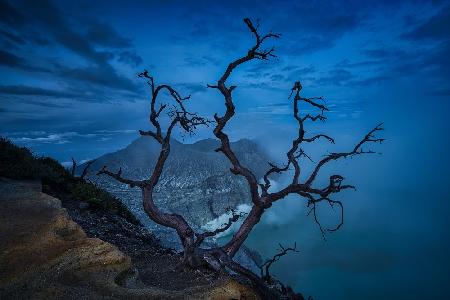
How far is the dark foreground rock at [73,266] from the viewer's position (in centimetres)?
690

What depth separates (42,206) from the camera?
1170 centimetres

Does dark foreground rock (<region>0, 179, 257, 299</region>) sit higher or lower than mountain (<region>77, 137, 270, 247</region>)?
higher

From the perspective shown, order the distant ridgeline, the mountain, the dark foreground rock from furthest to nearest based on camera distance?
the mountain, the distant ridgeline, the dark foreground rock

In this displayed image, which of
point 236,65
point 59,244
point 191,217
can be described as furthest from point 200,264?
point 191,217

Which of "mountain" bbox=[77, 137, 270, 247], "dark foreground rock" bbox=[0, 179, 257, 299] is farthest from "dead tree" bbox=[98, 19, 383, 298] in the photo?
"mountain" bbox=[77, 137, 270, 247]

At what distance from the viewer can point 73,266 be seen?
7816 mm

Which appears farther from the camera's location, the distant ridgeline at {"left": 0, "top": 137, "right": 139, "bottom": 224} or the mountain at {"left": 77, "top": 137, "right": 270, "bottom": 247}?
the mountain at {"left": 77, "top": 137, "right": 270, "bottom": 247}

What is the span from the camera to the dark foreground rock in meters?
6.90

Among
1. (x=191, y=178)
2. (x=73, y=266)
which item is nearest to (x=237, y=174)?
(x=73, y=266)

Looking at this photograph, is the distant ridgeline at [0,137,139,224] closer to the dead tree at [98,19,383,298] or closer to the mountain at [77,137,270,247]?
the dead tree at [98,19,383,298]

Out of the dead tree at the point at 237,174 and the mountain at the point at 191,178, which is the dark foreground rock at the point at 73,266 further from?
the mountain at the point at 191,178

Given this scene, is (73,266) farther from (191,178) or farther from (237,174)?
(191,178)

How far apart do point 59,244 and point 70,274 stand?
177 centimetres

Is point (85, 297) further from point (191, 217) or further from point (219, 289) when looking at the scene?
point (191, 217)
